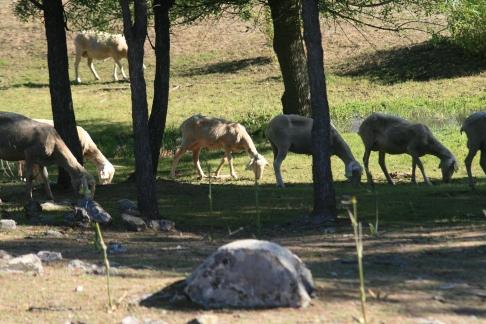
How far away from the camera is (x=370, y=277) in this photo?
8.93 m

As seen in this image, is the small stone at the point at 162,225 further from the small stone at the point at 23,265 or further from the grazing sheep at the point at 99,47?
the grazing sheep at the point at 99,47

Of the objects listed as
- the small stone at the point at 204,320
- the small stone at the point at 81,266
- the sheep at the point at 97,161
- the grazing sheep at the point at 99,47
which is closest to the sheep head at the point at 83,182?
the sheep at the point at 97,161

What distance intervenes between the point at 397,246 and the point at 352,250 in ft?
1.94

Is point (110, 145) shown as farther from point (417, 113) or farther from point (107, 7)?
point (417, 113)

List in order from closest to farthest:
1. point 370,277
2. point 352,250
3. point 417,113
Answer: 1. point 370,277
2. point 352,250
3. point 417,113

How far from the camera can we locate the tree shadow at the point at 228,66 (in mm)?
34750

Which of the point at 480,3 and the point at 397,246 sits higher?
the point at 480,3

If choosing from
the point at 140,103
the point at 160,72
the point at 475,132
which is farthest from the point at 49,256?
the point at 475,132

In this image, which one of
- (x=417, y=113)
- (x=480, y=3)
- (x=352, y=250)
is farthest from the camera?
(x=417, y=113)

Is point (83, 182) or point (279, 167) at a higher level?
point (83, 182)

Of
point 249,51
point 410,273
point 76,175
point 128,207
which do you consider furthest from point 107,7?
point 249,51

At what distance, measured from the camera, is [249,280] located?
24.6 feet

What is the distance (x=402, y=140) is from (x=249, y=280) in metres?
12.8

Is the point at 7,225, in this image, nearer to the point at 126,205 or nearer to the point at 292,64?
the point at 126,205
